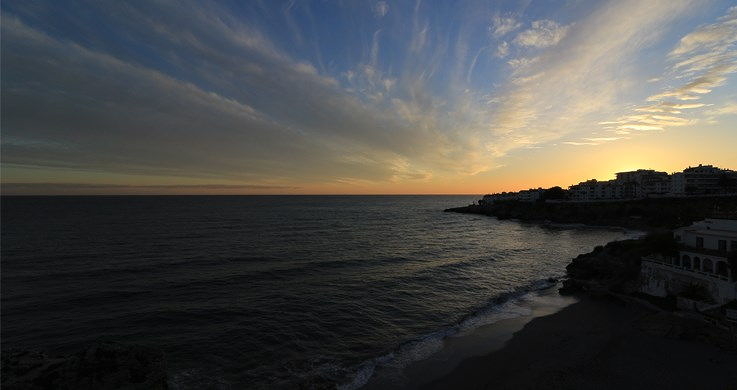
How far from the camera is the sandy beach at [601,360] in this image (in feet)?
55.6

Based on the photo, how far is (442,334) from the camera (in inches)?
935

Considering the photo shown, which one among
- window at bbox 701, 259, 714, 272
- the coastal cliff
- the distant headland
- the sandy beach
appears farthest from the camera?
the distant headland

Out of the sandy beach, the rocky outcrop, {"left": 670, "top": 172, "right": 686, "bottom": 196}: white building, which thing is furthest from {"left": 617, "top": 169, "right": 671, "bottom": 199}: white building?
the sandy beach

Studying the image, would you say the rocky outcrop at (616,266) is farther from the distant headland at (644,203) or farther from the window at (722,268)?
the distant headland at (644,203)

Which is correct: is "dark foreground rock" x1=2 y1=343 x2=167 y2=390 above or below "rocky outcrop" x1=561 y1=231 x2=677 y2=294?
below

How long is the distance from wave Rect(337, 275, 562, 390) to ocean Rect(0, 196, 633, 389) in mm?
116

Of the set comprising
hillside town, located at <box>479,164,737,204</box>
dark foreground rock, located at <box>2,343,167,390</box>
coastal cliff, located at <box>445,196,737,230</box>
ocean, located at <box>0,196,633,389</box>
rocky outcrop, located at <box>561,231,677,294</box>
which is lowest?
ocean, located at <box>0,196,633,389</box>

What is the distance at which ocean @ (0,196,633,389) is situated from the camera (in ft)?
65.3

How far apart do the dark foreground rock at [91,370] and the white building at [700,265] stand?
1308 inches

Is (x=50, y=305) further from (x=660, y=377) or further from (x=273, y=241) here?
(x=660, y=377)

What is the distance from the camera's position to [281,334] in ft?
75.0

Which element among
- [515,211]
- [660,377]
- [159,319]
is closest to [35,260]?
[159,319]

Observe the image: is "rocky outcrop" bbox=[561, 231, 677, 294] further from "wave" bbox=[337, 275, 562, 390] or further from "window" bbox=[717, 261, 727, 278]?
"window" bbox=[717, 261, 727, 278]

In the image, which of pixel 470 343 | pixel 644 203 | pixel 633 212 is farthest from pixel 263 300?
pixel 644 203
